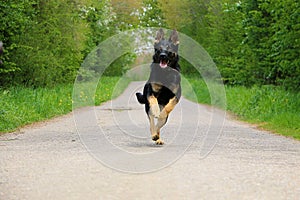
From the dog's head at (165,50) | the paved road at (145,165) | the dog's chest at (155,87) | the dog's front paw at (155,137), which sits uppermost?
the dog's head at (165,50)

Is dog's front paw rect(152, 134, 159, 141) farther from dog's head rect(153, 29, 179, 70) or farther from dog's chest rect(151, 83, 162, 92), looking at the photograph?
dog's head rect(153, 29, 179, 70)

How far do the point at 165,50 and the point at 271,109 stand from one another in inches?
360

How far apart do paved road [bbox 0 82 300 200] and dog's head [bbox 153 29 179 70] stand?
1.36 metres

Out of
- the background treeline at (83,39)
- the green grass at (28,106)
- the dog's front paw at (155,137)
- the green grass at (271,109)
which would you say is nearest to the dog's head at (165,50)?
the dog's front paw at (155,137)

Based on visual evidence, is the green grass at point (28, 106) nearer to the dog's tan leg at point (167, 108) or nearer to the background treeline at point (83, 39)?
the background treeline at point (83, 39)

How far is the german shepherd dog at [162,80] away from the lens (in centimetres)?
970

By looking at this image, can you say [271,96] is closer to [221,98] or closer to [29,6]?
[221,98]

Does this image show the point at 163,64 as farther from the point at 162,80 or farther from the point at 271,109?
the point at 271,109

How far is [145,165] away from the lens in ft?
25.2

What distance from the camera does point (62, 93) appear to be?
77.4ft

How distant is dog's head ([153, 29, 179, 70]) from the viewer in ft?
31.8

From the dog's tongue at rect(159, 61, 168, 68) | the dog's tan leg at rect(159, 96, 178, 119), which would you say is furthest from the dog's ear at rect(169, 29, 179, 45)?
the dog's tan leg at rect(159, 96, 178, 119)

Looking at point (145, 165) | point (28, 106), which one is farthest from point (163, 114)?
point (28, 106)

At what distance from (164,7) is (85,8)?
66.4 feet
